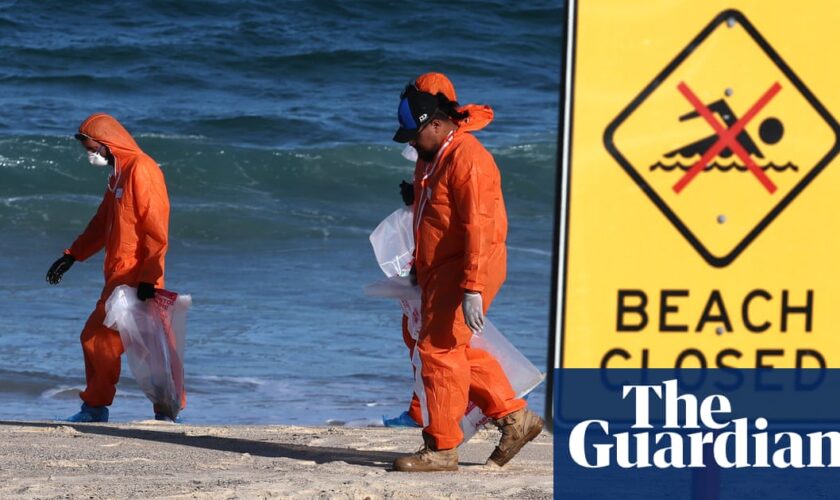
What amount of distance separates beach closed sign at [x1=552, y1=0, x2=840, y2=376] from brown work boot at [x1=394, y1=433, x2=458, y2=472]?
9.81 ft

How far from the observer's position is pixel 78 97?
24.0 metres

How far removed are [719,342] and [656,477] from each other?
272 centimetres

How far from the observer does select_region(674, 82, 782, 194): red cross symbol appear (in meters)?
2.28

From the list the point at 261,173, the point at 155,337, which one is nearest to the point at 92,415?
the point at 155,337

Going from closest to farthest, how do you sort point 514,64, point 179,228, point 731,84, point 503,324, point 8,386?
1. point 731,84
2. point 8,386
3. point 503,324
4. point 179,228
5. point 514,64

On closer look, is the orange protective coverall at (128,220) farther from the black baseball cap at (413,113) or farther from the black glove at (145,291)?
the black baseball cap at (413,113)

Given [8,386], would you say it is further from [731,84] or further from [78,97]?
[78,97]

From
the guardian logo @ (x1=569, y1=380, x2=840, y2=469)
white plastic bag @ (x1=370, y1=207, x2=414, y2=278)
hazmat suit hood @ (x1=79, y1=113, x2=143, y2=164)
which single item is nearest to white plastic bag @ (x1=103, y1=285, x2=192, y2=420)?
hazmat suit hood @ (x1=79, y1=113, x2=143, y2=164)

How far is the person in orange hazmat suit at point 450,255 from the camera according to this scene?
4988mm

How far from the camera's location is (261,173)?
20203 millimetres

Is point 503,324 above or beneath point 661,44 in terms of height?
beneath

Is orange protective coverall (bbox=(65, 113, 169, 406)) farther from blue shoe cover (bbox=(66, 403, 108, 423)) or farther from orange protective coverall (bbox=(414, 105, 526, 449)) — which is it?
orange protective coverall (bbox=(414, 105, 526, 449))

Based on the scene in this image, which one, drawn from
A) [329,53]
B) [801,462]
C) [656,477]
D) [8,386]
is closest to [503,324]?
[8,386]

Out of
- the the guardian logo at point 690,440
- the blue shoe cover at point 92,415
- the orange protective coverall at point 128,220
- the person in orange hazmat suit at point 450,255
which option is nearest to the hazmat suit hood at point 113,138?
the orange protective coverall at point 128,220
